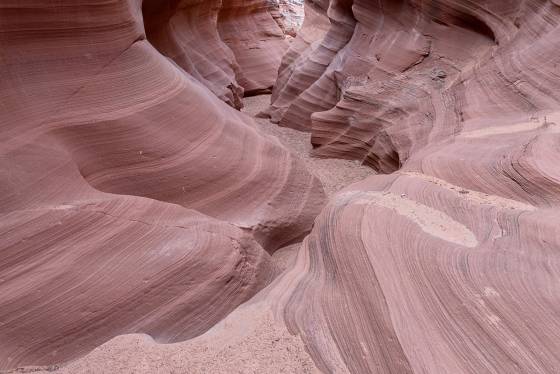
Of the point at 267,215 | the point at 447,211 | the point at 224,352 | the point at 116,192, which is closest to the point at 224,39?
the point at 267,215

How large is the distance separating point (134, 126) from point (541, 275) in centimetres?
259

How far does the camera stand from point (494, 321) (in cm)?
150

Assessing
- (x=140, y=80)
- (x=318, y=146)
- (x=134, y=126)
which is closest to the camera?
(x=134, y=126)

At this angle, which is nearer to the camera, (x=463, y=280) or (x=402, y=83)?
(x=463, y=280)

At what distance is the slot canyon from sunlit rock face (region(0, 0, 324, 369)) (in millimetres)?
10

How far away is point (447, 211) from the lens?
2.28 meters

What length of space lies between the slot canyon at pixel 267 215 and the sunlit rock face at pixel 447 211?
10 millimetres

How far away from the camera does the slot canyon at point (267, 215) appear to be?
1608mm

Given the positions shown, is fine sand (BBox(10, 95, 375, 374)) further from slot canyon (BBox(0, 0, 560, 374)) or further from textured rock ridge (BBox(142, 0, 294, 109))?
textured rock ridge (BBox(142, 0, 294, 109))

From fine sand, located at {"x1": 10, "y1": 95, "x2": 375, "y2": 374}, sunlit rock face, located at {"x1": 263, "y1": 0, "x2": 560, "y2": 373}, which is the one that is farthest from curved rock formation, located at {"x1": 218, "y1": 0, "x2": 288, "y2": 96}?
fine sand, located at {"x1": 10, "y1": 95, "x2": 375, "y2": 374}

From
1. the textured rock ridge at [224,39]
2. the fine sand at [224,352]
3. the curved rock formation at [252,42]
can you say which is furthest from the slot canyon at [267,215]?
the curved rock formation at [252,42]

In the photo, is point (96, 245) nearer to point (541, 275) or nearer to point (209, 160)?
point (209, 160)

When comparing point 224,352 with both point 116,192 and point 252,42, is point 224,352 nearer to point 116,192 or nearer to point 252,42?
point 116,192

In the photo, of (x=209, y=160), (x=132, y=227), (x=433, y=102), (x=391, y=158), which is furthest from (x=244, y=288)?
(x=433, y=102)
